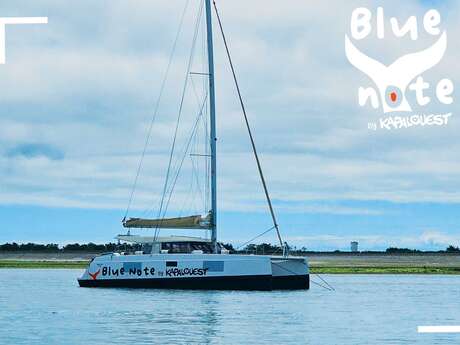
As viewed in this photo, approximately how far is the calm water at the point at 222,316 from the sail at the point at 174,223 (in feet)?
16.7

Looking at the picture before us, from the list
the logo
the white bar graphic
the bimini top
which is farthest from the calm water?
the bimini top

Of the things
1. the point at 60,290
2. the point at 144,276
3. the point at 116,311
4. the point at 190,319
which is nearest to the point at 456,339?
the point at 190,319

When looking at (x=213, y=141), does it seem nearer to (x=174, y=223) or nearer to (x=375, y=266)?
(x=174, y=223)

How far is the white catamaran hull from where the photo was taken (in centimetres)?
7812

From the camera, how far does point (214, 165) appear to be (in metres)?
78.9

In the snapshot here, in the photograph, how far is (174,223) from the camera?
81812 mm

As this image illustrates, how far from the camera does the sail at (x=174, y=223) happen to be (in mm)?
80062

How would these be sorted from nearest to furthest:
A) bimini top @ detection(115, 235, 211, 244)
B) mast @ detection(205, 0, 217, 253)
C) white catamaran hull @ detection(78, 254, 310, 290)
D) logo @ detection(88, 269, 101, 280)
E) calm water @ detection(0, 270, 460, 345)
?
1. calm water @ detection(0, 270, 460, 345)
2. white catamaran hull @ detection(78, 254, 310, 290)
3. mast @ detection(205, 0, 217, 253)
4. bimini top @ detection(115, 235, 211, 244)
5. logo @ detection(88, 269, 101, 280)

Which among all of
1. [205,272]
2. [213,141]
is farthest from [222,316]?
[213,141]

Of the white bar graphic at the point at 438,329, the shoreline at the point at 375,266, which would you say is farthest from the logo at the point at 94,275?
the shoreline at the point at 375,266

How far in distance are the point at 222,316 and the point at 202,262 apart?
19209mm

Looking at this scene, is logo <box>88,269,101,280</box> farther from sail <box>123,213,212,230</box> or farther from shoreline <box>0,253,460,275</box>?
shoreline <box>0,253,460,275</box>

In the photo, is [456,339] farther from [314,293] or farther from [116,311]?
[314,293]

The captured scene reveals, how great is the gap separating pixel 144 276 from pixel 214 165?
10.0 metres
